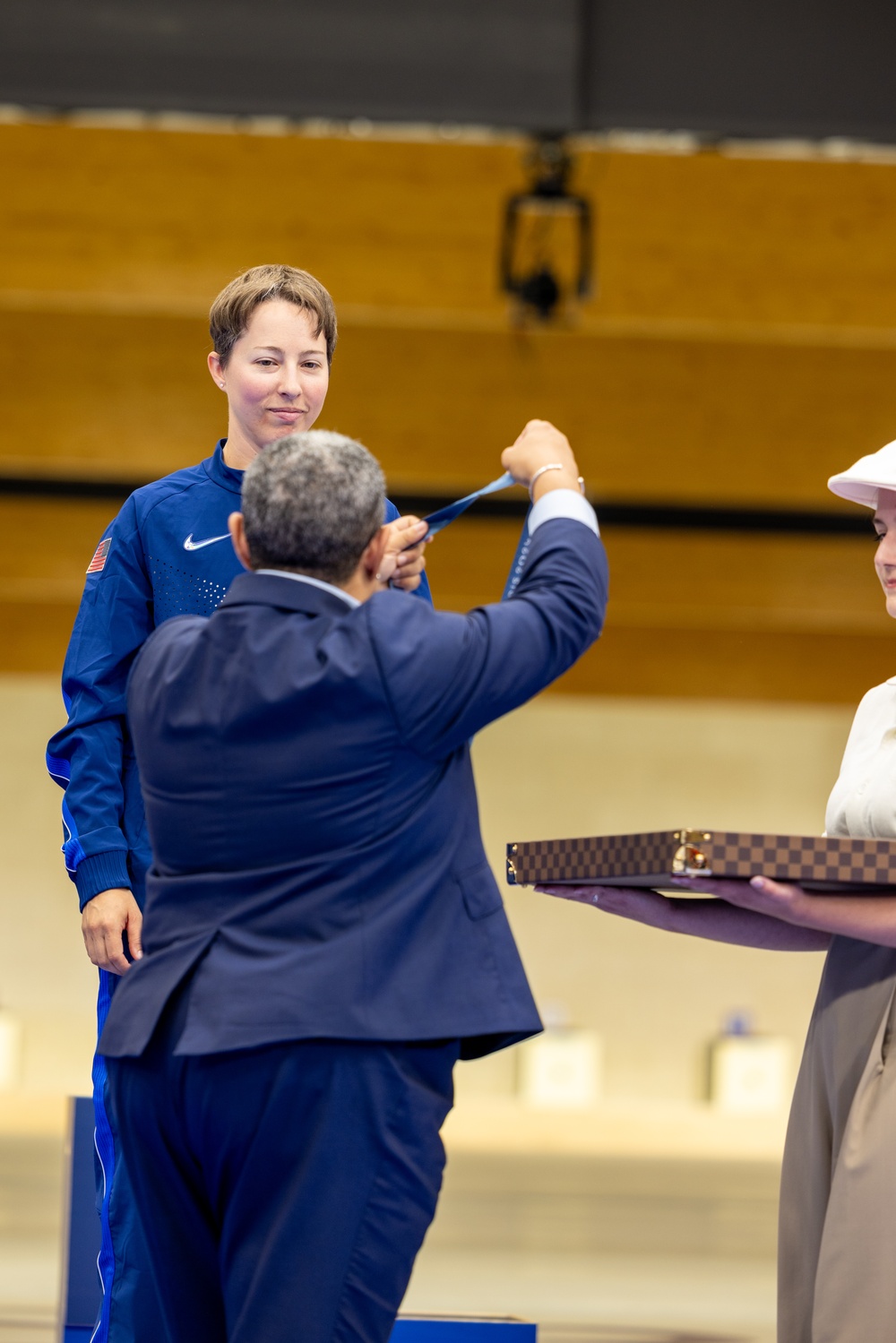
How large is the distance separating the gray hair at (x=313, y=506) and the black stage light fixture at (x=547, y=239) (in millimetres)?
3675

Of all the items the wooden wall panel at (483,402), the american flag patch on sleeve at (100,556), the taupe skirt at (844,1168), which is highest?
the wooden wall panel at (483,402)

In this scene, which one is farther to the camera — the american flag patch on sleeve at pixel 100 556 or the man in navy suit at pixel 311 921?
the american flag patch on sleeve at pixel 100 556

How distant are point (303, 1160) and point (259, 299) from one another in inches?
40.8

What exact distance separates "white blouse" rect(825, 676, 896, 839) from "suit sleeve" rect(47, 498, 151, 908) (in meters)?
0.87

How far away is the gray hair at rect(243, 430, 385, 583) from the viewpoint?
142cm

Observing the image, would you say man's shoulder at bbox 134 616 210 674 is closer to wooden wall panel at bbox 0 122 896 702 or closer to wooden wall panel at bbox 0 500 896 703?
wooden wall panel at bbox 0 122 896 702

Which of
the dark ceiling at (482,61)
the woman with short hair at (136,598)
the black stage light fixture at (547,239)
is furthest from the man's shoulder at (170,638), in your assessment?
the black stage light fixture at (547,239)

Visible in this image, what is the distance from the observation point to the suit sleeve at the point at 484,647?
1.35 metres

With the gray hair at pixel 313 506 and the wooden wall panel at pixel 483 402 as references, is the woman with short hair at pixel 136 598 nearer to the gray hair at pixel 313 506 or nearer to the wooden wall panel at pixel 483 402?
the gray hair at pixel 313 506

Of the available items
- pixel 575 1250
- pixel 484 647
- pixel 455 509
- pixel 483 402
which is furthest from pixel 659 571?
pixel 484 647

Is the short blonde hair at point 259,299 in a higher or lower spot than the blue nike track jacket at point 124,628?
higher

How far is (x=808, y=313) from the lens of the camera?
6.36m

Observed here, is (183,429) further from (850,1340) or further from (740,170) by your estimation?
(850,1340)

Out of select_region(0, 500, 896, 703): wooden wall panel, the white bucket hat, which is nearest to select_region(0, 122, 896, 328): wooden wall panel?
select_region(0, 500, 896, 703): wooden wall panel
